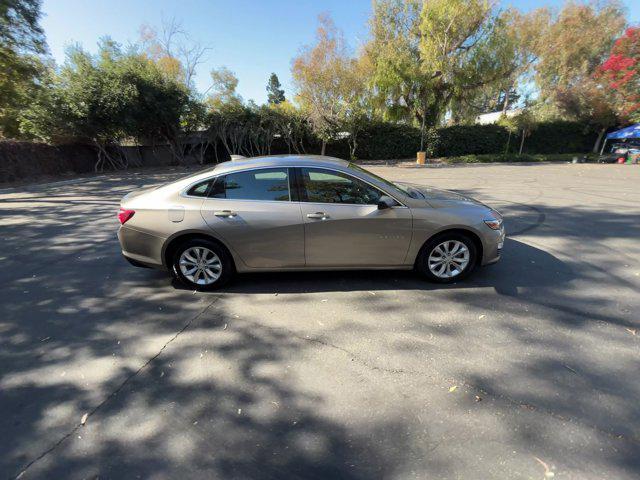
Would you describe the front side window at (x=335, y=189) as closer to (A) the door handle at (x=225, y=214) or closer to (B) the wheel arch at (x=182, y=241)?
(A) the door handle at (x=225, y=214)

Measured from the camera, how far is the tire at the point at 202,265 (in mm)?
3861

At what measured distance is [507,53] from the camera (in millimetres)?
22969

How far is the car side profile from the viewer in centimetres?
372

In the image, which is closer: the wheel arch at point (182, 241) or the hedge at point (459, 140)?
the wheel arch at point (182, 241)

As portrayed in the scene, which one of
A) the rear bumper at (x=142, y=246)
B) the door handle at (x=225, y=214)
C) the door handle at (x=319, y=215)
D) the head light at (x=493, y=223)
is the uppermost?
the door handle at (x=225, y=214)

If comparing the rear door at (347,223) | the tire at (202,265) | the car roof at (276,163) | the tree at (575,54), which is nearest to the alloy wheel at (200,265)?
the tire at (202,265)

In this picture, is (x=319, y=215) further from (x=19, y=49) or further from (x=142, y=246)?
(x=19, y=49)

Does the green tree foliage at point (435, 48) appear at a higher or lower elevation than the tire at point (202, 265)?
higher

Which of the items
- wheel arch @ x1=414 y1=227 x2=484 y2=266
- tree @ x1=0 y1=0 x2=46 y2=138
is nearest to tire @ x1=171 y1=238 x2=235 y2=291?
wheel arch @ x1=414 y1=227 x2=484 y2=266

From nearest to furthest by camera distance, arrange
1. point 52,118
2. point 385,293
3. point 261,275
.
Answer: point 385,293
point 261,275
point 52,118

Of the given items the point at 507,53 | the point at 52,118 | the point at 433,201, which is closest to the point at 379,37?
the point at 507,53

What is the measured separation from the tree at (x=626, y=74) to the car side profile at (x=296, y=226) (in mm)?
28090

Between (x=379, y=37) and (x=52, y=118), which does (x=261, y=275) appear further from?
(x=379, y=37)

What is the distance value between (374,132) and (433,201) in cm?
2419
